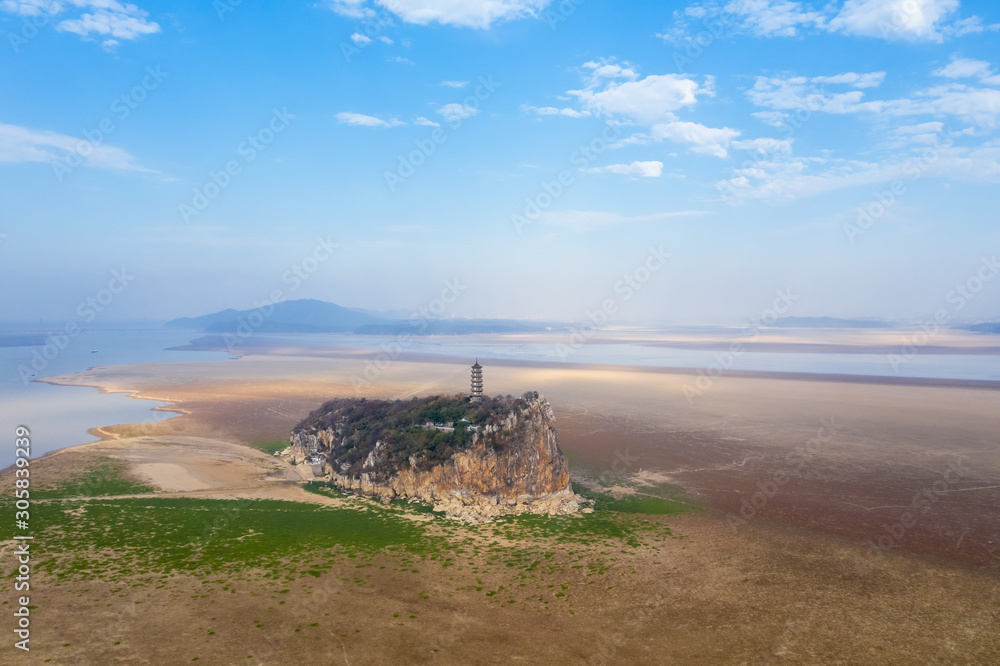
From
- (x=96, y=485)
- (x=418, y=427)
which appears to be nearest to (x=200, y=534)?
(x=418, y=427)

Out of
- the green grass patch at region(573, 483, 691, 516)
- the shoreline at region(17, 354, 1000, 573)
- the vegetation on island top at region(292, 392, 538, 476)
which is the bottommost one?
the green grass patch at region(573, 483, 691, 516)

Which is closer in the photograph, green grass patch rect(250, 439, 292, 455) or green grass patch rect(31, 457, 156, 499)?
green grass patch rect(31, 457, 156, 499)

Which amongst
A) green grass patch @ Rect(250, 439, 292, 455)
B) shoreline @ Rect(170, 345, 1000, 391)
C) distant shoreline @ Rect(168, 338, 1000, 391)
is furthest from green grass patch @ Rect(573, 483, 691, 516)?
distant shoreline @ Rect(168, 338, 1000, 391)

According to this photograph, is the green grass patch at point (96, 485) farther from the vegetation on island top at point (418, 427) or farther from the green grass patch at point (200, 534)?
the vegetation on island top at point (418, 427)

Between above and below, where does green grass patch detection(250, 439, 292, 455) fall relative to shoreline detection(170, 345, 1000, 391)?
below

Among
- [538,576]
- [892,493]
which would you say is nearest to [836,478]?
[892,493]

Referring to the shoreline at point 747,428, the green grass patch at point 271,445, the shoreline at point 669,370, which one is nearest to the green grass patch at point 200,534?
the green grass patch at point 271,445

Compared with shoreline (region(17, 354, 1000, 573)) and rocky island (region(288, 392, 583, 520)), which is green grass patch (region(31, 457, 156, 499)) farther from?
rocky island (region(288, 392, 583, 520))

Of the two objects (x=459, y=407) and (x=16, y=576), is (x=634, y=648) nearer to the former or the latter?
(x=459, y=407)
